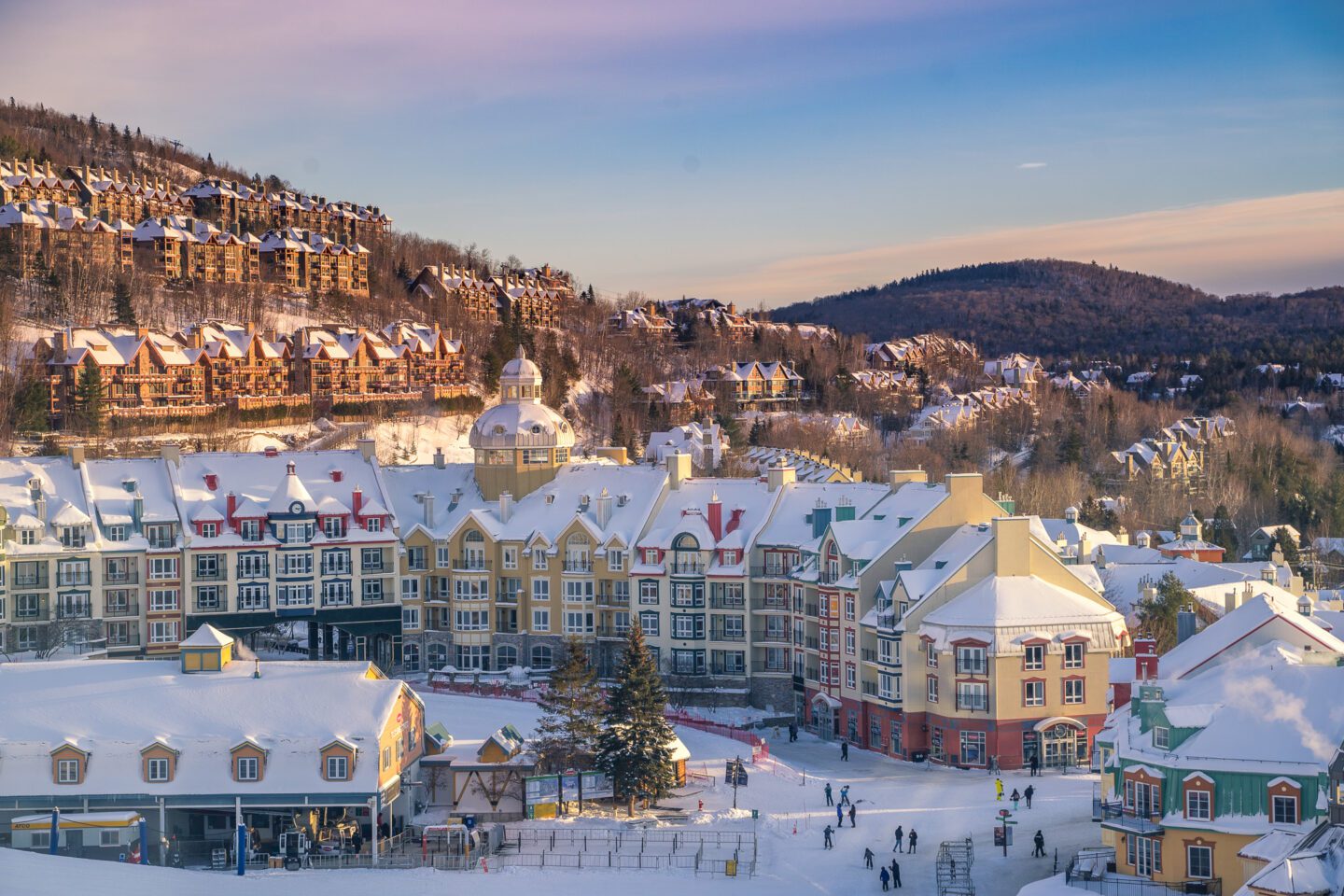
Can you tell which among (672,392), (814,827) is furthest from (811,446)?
(814,827)

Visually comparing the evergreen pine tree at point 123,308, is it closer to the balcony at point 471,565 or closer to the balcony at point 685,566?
the balcony at point 471,565

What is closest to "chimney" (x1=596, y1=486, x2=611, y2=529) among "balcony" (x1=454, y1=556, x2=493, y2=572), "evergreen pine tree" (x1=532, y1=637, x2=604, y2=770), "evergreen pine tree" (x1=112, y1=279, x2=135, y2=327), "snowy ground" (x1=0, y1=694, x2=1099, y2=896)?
"balcony" (x1=454, y1=556, x2=493, y2=572)

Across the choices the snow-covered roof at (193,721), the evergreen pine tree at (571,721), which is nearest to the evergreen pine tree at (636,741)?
the evergreen pine tree at (571,721)

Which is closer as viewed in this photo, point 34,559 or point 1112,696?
point 1112,696

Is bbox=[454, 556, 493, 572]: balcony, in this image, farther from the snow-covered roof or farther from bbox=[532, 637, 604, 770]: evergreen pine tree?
the snow-covered roof

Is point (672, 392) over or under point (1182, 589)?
over

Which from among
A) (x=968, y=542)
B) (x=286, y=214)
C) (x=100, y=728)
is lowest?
(x=100, y=728)

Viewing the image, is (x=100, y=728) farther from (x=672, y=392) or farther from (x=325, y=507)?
(x=672, y=392)
